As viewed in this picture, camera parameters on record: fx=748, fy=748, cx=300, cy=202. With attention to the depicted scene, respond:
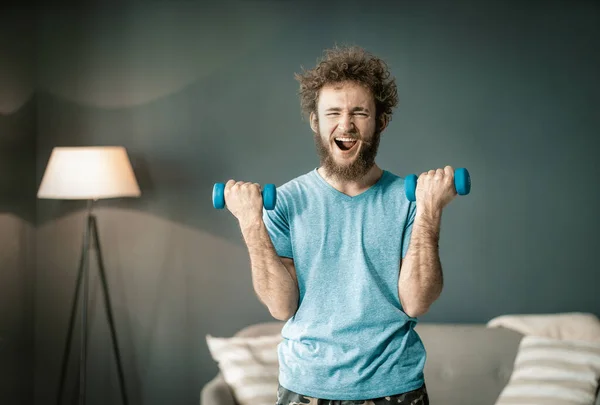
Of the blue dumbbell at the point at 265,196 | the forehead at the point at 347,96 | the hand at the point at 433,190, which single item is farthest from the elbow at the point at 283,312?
the forehead at the point at 347,96

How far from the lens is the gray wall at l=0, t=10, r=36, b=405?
334 centimetres

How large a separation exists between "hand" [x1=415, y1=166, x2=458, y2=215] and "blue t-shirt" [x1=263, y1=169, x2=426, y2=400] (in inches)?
3.5

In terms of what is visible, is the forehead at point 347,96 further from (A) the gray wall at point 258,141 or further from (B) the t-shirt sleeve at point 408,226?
(A) the gray wall at point 258,141

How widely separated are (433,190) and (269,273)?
1.38 feet

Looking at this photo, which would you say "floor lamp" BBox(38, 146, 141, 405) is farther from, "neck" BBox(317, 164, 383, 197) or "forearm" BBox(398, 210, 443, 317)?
"forearm" BBox(398, 210, 443, 317)

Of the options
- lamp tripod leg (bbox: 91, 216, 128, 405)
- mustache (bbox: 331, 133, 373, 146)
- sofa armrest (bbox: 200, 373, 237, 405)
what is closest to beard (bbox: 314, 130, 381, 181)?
mustache (bbox: 331, 133, 373, 146)

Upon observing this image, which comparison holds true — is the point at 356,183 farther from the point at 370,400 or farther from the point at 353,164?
the point at 370,400

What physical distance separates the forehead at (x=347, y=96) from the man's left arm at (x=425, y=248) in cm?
25

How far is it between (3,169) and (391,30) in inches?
73.5

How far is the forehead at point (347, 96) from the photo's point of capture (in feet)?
5.89

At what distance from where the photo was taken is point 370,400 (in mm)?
1667

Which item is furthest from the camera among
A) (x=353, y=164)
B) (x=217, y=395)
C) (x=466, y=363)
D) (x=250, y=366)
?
(x=466, y=363)

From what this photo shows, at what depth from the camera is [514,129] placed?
3.42 metres

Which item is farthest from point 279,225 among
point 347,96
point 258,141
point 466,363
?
point 258,141
